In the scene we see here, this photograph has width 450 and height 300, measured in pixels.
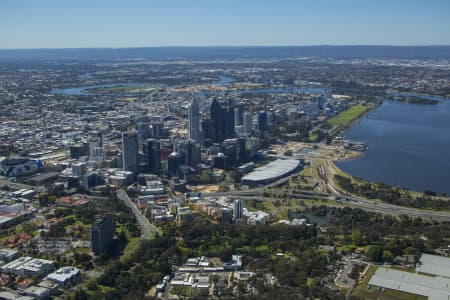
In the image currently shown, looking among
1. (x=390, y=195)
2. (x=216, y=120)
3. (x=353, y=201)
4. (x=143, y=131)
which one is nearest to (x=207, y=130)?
(x=216, y=120)

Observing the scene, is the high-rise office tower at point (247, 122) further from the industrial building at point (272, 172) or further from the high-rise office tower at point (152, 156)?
the high-rise office tower at point (152, 156)

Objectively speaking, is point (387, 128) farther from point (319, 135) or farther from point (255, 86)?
point (255, 86)

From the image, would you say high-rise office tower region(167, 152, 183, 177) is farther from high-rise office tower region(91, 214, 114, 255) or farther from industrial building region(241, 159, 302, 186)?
high-rise office tower region(91, 214, 114, 255)

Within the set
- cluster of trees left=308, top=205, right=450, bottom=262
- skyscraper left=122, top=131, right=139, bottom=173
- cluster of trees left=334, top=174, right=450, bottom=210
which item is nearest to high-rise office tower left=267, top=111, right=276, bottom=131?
cluster of trees left=334, top=174, right=450, bottom=210

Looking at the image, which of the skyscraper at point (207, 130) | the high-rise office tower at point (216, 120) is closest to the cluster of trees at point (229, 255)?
the skyscraper at point (207, 130)

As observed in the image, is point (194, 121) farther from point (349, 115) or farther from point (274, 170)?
point (349, 115)

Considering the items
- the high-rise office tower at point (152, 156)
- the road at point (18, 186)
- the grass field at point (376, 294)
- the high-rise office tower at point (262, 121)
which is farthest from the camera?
the high-rise office tower at point (262, 121)

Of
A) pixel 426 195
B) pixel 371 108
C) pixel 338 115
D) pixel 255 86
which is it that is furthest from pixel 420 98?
pixel 426 195
